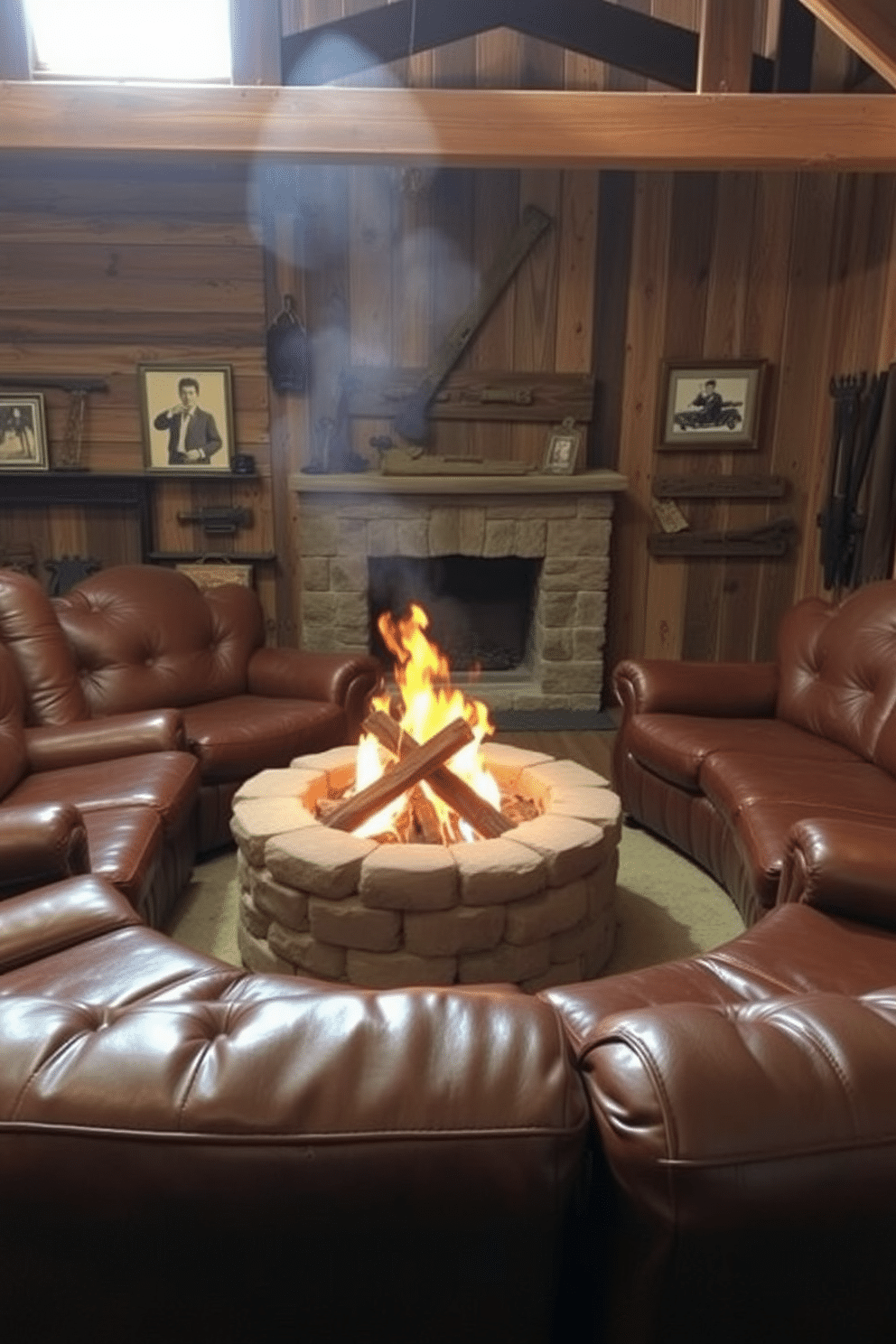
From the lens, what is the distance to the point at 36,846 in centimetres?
196

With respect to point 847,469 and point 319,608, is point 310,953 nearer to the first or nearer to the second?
point 319,608

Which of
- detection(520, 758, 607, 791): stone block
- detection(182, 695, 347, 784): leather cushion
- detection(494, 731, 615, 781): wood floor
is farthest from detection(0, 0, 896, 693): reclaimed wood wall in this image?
detection(520, 758, 607, 791): stone block

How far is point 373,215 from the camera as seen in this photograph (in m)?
4.53

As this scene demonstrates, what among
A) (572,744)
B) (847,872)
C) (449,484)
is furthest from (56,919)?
(449,484)

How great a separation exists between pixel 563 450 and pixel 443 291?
A: 1004mm

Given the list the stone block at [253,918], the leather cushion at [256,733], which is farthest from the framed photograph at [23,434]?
the stone block at [253,918]

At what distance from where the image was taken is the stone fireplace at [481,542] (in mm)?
4590

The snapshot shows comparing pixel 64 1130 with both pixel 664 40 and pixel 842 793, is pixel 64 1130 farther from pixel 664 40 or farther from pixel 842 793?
pixel 664 40

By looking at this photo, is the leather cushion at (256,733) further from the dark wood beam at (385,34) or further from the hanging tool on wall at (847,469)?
the dark wood beam at (385,34)

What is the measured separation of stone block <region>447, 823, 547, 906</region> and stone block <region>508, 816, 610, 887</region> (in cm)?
3

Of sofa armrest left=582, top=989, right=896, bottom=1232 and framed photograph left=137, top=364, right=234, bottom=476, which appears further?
framed photograph left=137, top=364, right=234, bottom=476

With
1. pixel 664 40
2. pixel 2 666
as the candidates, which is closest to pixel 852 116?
pixel 664 40

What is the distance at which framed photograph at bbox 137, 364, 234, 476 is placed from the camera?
4.61m

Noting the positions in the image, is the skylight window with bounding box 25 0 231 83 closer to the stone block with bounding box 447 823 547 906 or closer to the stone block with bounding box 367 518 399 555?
the stone block with bounding box 367 518 399 555
